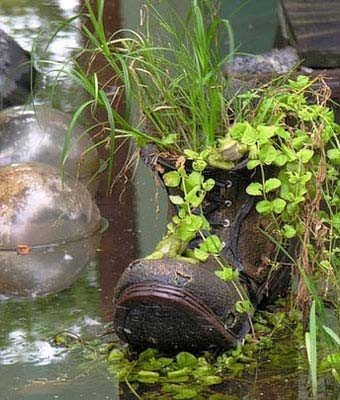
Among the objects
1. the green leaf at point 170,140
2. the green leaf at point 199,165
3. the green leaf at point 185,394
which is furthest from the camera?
the green leaf at point 170,140

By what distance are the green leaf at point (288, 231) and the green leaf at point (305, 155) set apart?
19cm

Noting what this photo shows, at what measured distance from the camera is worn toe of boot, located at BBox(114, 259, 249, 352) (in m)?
3.29

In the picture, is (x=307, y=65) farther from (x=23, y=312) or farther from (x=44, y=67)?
(x=23, y=312)

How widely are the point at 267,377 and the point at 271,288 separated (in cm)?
46

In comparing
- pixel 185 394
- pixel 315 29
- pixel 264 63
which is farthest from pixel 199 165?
pixel 315 29

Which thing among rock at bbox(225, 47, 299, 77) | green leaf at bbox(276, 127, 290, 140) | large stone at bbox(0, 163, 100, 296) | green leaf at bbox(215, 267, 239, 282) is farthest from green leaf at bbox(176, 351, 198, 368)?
rock at bbox(225, 47, 299, 77)

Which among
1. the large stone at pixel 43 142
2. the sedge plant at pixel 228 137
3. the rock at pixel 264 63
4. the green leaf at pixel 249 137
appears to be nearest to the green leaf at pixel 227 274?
the sedge plant at pixel 228 137

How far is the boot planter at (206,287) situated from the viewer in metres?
3.30

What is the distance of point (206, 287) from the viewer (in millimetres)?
3355

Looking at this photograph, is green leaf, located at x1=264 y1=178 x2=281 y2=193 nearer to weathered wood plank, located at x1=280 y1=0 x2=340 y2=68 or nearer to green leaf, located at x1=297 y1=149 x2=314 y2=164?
green leaf, located at x1=297 y1=149 x2=314 y2=164

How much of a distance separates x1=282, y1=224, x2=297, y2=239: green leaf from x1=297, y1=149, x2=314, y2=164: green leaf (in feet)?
0.62

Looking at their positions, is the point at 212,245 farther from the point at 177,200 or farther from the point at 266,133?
the point at 266,133

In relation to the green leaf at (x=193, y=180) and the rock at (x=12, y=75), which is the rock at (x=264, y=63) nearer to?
the rock at (x=12, y=75)

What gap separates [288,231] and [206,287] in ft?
0.94
